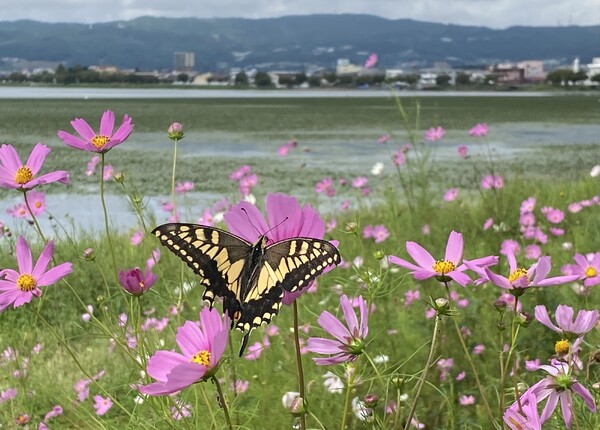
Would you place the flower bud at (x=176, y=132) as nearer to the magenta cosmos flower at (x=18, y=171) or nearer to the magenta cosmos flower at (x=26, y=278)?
the magenta cosmos flower at (x=18, y=171)

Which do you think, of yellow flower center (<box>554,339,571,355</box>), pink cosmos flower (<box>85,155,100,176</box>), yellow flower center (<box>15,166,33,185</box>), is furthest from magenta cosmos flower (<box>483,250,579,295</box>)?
pink cosmos flower (<box>85,155,100,176</box>)

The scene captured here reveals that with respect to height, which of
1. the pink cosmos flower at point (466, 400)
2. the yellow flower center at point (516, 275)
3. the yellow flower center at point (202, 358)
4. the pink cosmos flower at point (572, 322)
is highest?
the yellow flower center at point (516, 275)

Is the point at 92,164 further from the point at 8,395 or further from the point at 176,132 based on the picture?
the point at 176,132

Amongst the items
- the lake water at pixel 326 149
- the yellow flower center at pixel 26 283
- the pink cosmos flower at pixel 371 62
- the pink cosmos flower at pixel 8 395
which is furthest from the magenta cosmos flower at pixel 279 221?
the lake water at pixel 326 149

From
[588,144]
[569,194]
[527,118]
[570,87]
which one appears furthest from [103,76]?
[569,194]

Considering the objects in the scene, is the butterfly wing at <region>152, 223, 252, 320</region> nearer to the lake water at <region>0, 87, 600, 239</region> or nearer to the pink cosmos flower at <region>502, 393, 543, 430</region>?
the pink cosmos flower at <region>502, 393, 543, 430</region>
